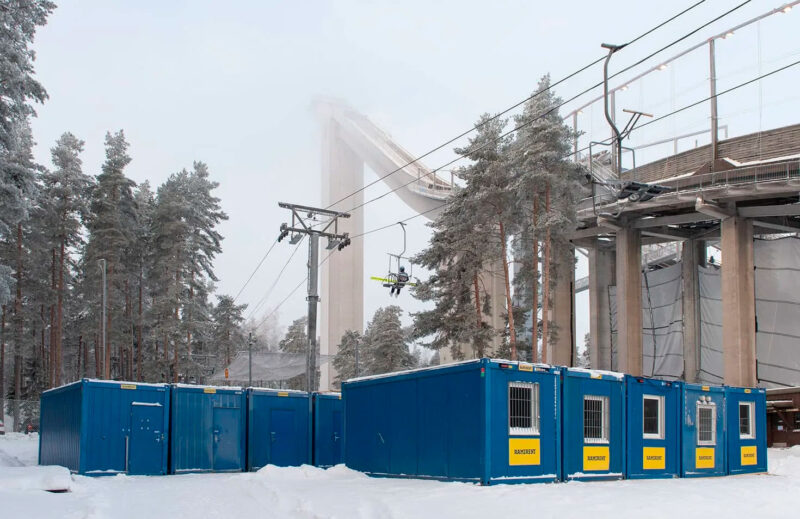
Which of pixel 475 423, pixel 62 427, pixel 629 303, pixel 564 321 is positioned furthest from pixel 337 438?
pixel 564 321

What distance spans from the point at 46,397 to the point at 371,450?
1147cm

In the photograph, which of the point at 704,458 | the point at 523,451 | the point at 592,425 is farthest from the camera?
the point at 704,458

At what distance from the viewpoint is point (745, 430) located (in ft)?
70.7

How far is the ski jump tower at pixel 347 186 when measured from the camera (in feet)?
257

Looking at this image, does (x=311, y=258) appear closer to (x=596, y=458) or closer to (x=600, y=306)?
(x=596, y=458)

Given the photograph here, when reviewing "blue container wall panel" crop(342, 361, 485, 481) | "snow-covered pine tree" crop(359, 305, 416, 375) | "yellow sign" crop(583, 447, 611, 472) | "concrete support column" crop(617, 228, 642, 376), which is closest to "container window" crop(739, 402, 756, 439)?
"yellow sign" crop(583, 447, 611, 472)

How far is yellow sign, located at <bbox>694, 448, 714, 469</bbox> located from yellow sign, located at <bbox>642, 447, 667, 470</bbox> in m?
1.30

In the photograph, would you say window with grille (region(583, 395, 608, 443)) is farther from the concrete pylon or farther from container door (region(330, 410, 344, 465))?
the concrete pylon

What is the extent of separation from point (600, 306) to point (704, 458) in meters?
35.8

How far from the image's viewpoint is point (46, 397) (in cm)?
2488

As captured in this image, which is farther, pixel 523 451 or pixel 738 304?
pixel 738 304

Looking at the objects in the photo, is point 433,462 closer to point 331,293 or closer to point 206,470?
point 206,470

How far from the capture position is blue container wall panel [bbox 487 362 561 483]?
51.1ft

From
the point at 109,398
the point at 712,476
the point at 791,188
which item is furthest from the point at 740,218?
the point at 109,398
